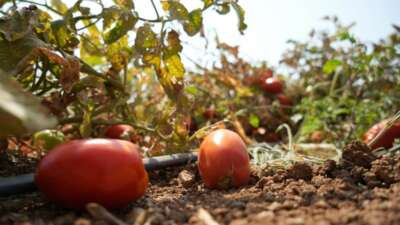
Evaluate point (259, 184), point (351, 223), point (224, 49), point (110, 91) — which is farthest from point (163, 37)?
point (224, 49)

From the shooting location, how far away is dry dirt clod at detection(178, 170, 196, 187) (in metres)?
1.39

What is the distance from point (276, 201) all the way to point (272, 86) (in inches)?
85.6

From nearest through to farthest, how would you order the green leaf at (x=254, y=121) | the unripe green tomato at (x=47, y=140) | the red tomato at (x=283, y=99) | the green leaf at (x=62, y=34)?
the green leaf at (x=62, y=34), the unripe green tomato at (x=47, y=140), the green leaf at (x=254, y=121), the red tomato at (x=283, y=99)

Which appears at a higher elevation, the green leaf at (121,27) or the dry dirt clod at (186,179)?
the green leaf at (121,27)

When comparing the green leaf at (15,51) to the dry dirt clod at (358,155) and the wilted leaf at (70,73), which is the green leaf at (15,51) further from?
the dry dirt clod at (358,155)

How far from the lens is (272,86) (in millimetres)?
3125

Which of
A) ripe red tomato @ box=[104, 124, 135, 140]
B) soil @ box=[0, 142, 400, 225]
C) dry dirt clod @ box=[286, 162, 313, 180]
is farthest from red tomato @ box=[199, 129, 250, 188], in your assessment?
ripe red tomato @ box=[104, 124, 135, 140]

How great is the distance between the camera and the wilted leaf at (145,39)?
56.9 inches

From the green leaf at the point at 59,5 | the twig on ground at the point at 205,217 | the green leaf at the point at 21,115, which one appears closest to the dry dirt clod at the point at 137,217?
the twig on ground at the point at 205,217

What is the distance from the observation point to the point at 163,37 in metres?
1.49

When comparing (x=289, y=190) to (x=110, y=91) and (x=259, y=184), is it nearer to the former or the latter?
(x=259, y=184)

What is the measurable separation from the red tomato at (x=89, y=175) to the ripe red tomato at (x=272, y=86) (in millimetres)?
2182

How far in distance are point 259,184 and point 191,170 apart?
0.35 m

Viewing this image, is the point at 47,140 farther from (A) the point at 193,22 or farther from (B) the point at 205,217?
(B) the point at 205,217
